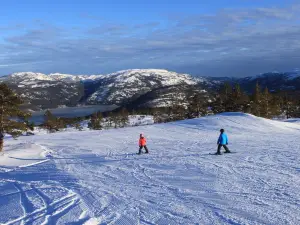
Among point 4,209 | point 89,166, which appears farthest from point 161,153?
point 4,209

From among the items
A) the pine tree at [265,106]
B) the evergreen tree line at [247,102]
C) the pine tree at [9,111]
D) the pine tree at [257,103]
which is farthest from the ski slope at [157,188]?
the pine tree at [265,106]

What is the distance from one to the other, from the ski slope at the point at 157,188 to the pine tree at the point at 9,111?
6.23 meters

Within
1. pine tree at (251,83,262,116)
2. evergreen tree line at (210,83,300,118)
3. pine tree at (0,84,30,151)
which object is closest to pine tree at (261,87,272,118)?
evergreen tree line at (210,83,300,118)

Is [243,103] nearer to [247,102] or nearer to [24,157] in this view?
[247,102]

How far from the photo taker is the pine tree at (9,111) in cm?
3094

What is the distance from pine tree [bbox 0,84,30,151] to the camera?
3094cm

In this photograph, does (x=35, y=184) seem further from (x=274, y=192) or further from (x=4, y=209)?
(x=274, y=192)

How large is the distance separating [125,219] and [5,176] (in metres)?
12.3

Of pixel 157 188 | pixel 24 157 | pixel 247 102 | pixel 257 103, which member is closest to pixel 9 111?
pixel 24 157

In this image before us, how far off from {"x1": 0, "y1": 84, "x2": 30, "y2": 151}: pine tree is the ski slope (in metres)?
6.23

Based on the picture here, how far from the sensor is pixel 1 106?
31.0 m

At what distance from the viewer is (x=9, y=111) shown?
103ft

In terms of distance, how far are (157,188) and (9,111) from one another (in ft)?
73.0

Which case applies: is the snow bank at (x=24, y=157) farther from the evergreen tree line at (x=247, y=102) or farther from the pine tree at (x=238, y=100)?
the evergreen tree line at (x=247, y=102)
